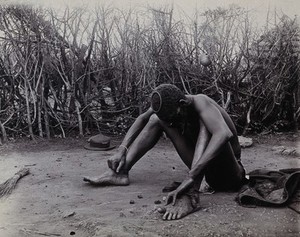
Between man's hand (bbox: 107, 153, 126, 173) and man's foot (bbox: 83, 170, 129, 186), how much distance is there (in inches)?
1.6

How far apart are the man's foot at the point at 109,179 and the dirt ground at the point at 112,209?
0.05 m

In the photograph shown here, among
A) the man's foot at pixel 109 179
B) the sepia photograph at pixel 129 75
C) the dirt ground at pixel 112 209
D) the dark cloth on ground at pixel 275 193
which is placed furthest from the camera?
the sepia photograph at pixel 129 75

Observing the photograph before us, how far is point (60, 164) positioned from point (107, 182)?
49.3 inches

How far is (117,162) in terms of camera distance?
3.03 metres

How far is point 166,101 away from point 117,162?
0.81 metres

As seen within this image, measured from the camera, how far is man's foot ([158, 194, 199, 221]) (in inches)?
86.4

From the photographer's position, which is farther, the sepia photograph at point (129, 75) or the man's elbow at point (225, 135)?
the sepia photograph at point (129, 75)

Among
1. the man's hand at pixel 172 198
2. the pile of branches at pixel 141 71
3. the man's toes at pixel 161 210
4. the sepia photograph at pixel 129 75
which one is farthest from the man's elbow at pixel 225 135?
the pile of branches at pixel 141 71

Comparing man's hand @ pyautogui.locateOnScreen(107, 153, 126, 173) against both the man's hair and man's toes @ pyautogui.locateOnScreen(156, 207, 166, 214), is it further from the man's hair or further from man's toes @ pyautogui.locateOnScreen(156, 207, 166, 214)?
man's toes @ pyautogui.locateOnScreen(156, 207, 166, 214)

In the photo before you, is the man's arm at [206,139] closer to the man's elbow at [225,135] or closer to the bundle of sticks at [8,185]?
the man's elbow at [225,135]

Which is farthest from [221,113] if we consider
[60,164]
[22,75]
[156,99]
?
[22,75]

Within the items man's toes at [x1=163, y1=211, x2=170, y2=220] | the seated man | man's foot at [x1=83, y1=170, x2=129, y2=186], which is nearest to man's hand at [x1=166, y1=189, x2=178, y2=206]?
the seated man

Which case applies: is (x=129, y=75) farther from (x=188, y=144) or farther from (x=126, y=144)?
(x=188, y=144)

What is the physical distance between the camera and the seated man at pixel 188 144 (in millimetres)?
2344
